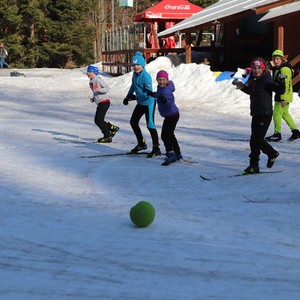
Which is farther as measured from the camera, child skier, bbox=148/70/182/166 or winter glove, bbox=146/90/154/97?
winter glove, bbox=146/90/154/97

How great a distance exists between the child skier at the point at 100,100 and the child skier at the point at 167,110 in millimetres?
1861

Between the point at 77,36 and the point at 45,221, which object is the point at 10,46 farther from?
the point at 45,221

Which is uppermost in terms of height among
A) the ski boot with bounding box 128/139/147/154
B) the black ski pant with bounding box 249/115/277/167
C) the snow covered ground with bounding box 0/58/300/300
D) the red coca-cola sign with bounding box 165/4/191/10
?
the red coca-cola sign with bounding box 165/4/191/10

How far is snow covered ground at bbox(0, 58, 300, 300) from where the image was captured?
387cm

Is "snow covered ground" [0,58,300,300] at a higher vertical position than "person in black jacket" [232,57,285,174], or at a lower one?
lower

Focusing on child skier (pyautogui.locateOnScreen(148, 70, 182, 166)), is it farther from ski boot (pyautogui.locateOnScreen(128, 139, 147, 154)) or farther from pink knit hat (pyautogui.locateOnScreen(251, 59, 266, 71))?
pink knit hat (pyautogui.locateOnScreen(251, 59, 266, 71))

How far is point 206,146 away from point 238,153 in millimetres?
885

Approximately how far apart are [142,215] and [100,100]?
5.14 meters

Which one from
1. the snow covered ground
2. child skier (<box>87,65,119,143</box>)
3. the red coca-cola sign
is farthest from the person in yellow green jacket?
the red coca-cola sign

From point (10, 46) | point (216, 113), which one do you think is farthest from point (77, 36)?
point (216, 113)

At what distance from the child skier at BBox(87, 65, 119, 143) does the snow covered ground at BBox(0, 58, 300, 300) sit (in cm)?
23

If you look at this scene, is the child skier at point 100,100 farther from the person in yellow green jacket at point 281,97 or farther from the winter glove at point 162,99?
the person in yellow green jacket at point 281,97

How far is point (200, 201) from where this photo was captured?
6.11m

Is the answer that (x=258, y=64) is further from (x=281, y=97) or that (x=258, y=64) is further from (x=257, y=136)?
(x=281, y=97)
